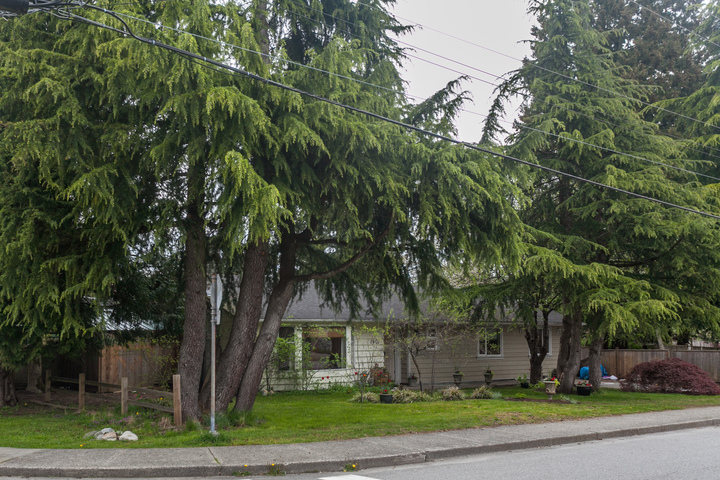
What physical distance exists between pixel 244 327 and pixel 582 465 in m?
6.71

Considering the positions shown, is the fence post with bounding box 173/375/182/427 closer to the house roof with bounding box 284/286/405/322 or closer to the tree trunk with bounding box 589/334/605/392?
the house roof with bounding box 284/286/405/322

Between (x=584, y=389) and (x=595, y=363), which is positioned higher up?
(x=595, y=363)

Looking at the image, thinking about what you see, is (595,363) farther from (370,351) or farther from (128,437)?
(128,437)

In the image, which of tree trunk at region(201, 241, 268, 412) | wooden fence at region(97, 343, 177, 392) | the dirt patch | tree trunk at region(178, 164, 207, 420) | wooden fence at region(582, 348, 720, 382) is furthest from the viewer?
wooden fence at region(582, 348, 720, 382)

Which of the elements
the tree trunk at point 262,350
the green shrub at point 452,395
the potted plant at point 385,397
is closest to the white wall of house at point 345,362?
the green shrub at point 452,395

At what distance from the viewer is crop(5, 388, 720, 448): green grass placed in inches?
416

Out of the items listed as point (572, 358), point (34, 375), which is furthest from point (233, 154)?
point (572, 358)

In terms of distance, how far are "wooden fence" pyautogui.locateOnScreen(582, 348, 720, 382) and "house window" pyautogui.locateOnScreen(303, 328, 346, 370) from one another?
42.5 ft

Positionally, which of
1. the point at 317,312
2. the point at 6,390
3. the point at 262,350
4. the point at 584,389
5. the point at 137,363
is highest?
the point at 317,312

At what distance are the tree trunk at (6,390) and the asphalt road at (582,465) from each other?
8.47 meters

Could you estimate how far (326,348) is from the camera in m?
21.7

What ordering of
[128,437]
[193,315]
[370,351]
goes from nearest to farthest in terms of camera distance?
[128,437]
[193,315]
[370,351]

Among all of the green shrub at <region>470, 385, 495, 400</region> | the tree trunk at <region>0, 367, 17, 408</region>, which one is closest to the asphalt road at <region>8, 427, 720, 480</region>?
the green shrub at <region>470, 385, 495, 400</region>

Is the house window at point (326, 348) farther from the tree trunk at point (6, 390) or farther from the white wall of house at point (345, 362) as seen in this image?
the tree trunk at point (6, 390)
